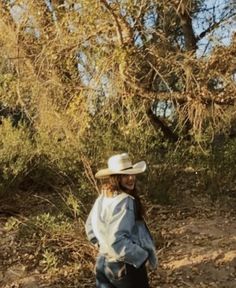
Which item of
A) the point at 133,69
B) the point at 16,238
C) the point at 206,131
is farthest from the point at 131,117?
the point at 16,238

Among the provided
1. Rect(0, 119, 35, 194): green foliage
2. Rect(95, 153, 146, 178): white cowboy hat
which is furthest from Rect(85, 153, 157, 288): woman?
Rect(0, 119, 35, 194): green foliage

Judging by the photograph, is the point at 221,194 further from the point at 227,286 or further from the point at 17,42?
the point at 17,42

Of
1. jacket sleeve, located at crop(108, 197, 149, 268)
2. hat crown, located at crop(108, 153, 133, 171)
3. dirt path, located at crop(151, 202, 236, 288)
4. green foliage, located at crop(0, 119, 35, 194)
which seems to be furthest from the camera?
green foliage, located at crop(0, 119, 35, 194)

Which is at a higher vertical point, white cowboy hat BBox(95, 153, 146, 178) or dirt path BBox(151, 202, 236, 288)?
white cowboy hat BBox(95, 153, 146, 178)

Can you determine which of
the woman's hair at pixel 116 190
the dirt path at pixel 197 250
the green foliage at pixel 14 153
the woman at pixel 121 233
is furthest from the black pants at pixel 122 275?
the green foliage at pixel 14 153

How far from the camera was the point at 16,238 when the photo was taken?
281 inches

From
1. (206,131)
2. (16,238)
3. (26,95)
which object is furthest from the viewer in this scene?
(26,95)

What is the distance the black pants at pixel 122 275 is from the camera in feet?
13.1

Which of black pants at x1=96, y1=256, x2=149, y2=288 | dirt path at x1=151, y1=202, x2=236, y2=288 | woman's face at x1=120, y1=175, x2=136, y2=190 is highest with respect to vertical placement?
woman's face at x1=120, y1=175, x2=136, y2=190

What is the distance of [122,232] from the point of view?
3.88m

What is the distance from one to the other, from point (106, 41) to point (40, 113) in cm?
205

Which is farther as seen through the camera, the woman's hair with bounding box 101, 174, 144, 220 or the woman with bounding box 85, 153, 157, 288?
the woman's hair with bounding box 101, 174, 144, 220

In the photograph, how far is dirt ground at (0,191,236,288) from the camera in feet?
20.0

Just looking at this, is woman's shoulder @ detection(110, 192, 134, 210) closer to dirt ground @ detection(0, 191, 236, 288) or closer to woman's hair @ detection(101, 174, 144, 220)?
woman's hair @ detection(101, 174, 144, 220)
